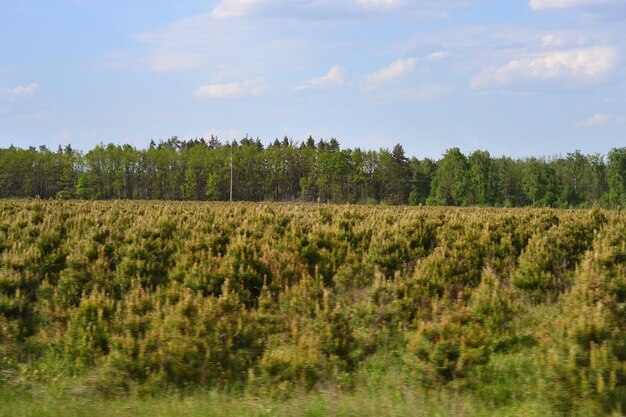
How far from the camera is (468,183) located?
9931 cm

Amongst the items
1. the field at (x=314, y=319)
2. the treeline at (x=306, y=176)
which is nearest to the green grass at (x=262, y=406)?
the field at (x=314, y=319)

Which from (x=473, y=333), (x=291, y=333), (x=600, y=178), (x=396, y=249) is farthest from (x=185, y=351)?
(x=600, y=178)

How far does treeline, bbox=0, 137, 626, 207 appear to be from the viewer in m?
99.4

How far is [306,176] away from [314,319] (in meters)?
104

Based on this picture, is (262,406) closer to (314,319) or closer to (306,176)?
(314,319)

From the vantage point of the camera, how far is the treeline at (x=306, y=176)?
3915 inches

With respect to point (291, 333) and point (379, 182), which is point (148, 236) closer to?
point (291, 333)

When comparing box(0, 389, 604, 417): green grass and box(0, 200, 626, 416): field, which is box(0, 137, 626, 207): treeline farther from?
box(0, 389, 604, 417): green grass

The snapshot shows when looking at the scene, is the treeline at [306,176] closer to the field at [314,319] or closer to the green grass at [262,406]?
the field at [314,319]

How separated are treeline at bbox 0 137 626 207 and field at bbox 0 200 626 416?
3241 inches

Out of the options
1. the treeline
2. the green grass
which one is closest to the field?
the green grass

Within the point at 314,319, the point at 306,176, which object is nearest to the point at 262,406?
the point at 314,319

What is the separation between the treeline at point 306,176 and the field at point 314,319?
82322 millimetres

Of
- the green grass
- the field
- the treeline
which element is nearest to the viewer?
the green grass
